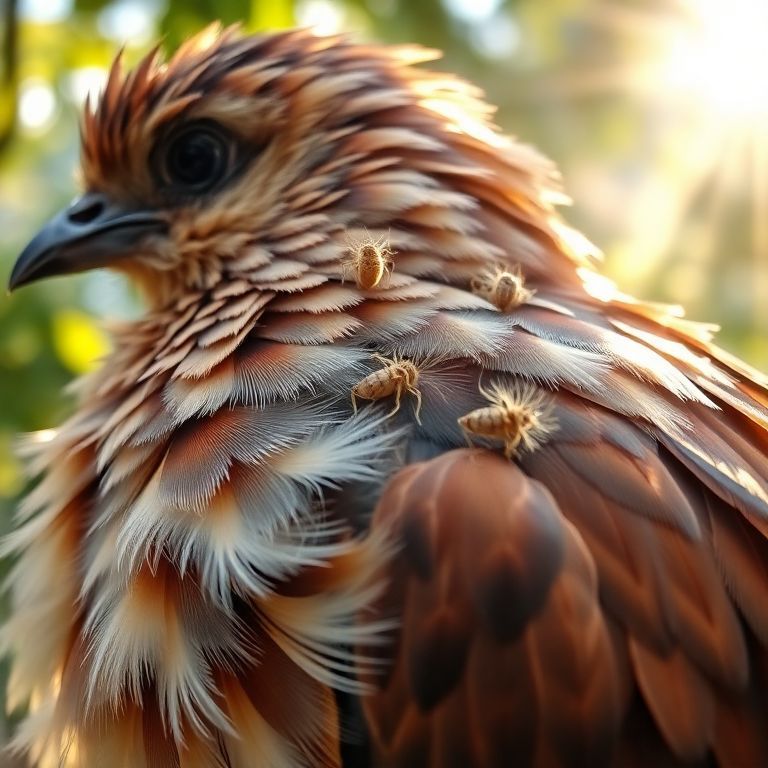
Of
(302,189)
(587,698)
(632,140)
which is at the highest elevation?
(302,189)

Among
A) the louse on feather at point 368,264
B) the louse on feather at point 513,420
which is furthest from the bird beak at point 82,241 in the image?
the louse on feather at point 513,420

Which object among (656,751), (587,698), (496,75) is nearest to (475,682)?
(587,698)

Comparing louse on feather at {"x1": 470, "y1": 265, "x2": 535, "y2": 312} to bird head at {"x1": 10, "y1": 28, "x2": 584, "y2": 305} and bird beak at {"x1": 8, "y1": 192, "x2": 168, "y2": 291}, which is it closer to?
bird head at {"x1": 10, "y1": 28, "x2": 584, "y2": 305}

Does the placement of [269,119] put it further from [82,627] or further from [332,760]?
[332,760]

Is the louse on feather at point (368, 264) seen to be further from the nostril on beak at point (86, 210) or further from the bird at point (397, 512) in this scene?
the nostril on beak at point (86, 210)

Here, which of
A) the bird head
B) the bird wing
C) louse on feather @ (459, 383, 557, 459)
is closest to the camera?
the bird wing

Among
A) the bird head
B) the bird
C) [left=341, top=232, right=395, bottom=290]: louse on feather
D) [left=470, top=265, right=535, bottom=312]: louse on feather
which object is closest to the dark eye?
the bird head

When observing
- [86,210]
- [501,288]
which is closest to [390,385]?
[501,288]
